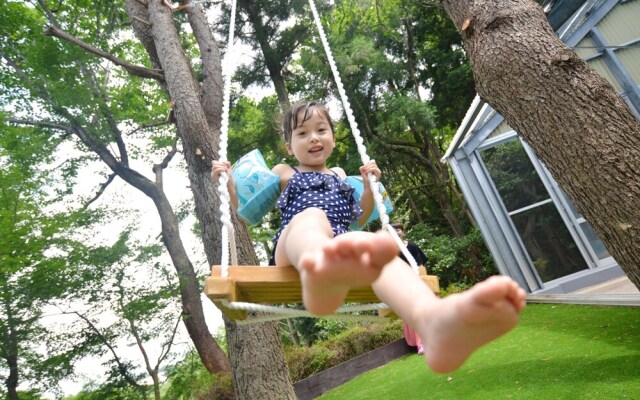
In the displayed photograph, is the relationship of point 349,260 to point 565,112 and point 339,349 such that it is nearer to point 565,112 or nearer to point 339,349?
point 565,112

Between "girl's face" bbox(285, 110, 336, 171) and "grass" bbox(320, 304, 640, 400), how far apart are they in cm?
163

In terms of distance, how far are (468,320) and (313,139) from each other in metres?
1.17

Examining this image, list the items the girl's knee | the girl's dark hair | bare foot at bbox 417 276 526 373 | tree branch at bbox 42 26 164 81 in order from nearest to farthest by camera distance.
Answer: bare foot at bbox 417 276 526 373 < the girl's knee < the girl's dark hair < tree branch at bbox 42 26 164 81

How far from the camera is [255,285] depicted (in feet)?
4.13

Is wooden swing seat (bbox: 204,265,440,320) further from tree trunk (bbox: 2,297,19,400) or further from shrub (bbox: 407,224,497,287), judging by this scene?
shrub (bbox: 407,224,497,287)

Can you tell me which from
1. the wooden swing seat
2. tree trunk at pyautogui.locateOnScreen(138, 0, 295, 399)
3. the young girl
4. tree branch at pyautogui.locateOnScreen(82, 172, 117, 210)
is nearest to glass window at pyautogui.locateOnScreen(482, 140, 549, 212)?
tree trunk at pyautogui.locateOnScreen(138, 0, 295, 399)

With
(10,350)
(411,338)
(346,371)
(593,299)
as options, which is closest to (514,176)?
(593,299)

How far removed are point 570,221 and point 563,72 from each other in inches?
179

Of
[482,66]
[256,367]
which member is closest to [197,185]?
[256,367]

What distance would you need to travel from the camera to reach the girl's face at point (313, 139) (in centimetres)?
180

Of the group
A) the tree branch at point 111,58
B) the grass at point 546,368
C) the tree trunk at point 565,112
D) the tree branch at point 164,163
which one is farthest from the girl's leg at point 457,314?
the tree branch at point 164,163

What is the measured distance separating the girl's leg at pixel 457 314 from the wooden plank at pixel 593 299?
11.8ft

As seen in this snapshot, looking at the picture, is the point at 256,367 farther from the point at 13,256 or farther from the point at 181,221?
the point at 181,221

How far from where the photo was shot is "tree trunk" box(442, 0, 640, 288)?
1.65 metres
